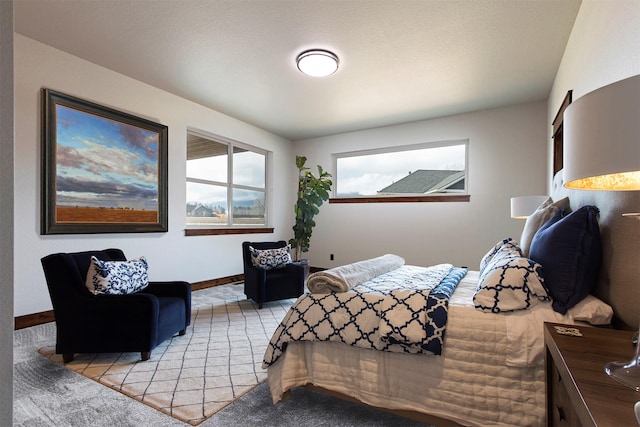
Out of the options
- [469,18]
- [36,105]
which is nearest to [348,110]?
[469,18]

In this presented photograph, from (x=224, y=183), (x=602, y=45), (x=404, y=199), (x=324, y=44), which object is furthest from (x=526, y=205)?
(x=224, y=183)

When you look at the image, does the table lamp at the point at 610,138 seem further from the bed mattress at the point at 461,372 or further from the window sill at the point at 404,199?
the window sill at the point at 404,199

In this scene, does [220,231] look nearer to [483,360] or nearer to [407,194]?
A: [407,194]

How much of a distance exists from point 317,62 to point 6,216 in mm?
3008

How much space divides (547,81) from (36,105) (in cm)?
547

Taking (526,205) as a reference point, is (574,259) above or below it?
below

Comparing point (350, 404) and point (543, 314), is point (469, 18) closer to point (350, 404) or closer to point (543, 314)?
point (543, 314)

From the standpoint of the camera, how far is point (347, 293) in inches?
71.3

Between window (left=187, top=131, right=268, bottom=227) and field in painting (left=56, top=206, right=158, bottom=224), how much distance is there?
739mm

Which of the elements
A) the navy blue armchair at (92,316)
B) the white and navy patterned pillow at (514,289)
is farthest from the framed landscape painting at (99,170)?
the white and navy patterned pillow at (514,289)

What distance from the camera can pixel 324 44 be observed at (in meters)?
2.91

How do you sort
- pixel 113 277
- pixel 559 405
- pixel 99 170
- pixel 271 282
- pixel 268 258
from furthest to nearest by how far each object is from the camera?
1. pixel 268 258
2. pixel 271 282
3. pixel 99 170
4. pixel 113 277
5. pixel 559 405

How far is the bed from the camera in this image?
130cm

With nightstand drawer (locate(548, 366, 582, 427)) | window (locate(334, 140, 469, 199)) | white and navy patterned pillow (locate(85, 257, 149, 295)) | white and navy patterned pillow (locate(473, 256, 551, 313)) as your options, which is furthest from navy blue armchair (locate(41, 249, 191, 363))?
window (locate(334, 140, 469, 199))
